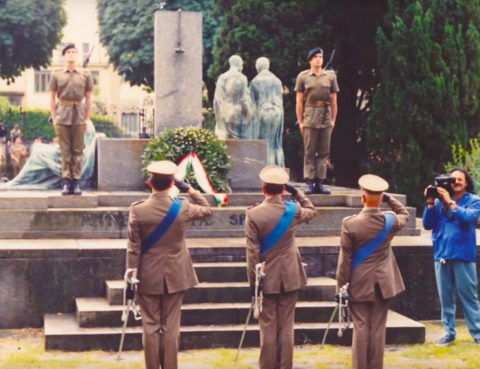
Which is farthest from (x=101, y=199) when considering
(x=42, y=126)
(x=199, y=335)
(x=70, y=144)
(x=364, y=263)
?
(x=42, y=126)

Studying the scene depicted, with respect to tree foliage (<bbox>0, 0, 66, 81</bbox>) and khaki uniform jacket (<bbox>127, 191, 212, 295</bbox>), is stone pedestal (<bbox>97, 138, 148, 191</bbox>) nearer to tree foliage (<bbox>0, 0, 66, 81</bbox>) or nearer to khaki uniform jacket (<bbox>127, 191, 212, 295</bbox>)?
khaki uniform jacket (<bbox>127, 191, 212, 295</bbox>)

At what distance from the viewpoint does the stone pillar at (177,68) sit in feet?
57.6

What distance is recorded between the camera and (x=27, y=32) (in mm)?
45281

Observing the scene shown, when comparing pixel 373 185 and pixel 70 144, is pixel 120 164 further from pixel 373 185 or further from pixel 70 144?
pixel 373 185

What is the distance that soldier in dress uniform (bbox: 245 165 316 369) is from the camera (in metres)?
10.2

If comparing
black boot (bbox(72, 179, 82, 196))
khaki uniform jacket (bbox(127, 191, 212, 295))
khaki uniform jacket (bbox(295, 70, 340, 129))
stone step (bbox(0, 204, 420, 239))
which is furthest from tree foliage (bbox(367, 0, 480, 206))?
khaki uniform jacket (bbox(127, 191, 212, 295))

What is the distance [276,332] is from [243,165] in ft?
21.9

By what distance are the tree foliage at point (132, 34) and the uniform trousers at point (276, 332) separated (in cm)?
2740

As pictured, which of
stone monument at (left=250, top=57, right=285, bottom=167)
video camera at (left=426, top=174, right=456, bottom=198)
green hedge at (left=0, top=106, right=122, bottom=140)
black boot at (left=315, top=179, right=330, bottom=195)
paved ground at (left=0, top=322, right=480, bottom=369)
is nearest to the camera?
paved ground at (left=0, top=322, right=480, bottom=369)

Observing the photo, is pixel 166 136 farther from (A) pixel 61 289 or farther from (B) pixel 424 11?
(B) pixel 424 11

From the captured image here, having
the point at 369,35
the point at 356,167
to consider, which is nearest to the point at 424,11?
the point at 369,35

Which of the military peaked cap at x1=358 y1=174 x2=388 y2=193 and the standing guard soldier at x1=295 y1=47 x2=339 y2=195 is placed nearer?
the military peaked cap at x1=358 y1=174 x2=388 y2=193

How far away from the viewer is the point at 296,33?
94.2 ft

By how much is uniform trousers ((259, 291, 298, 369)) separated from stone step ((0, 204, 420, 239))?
469cm
